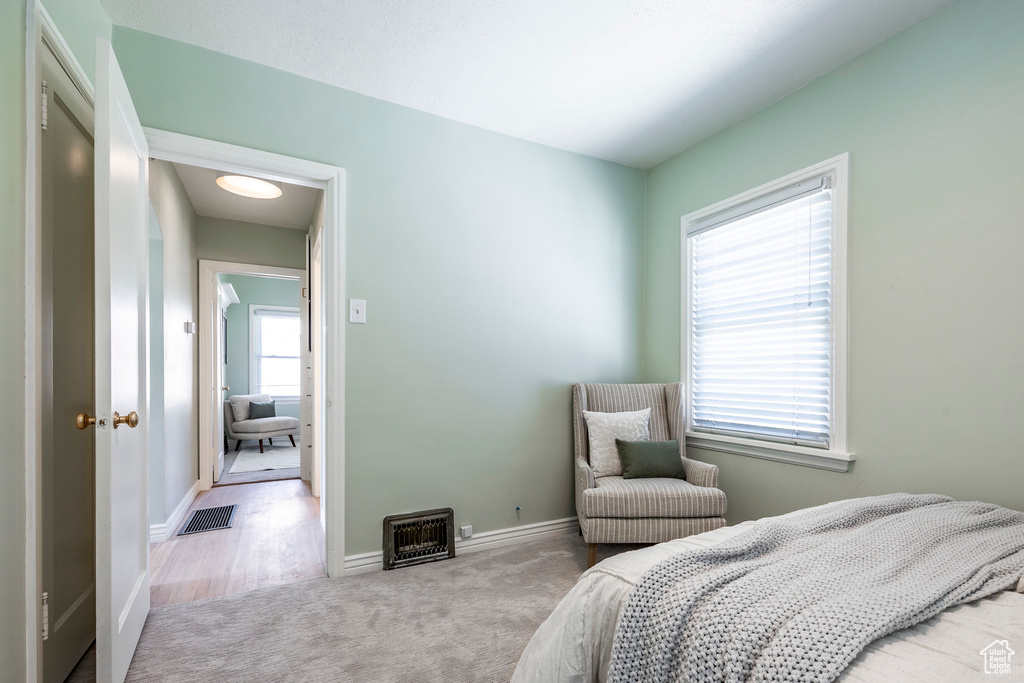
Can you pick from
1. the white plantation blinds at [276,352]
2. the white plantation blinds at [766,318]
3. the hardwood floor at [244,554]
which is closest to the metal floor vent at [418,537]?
the hardwood floor at [244,554]

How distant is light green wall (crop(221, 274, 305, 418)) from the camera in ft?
24.4

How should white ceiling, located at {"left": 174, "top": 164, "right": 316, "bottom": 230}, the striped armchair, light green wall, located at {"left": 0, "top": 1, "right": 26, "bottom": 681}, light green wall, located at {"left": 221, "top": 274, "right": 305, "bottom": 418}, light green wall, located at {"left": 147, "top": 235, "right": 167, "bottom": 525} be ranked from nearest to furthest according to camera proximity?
light green wall, located at {"left": 0, "top": 1, "right": 26, "bottom": 681} < the striped armchair < light green wall, located at {"left": 147, "top": 235, "right": 167, "bottom": 525} < white ceiling, located at {"left": 174, "top": 164, "right": 316, "bottom": 230} < light green wall, located at {"left": 221, "top": 274, "right": 305, "bottom": 418}

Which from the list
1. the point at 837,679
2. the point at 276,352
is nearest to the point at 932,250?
the point at 837,679

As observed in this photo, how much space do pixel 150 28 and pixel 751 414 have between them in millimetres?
3602

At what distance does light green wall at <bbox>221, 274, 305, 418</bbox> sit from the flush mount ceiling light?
13.5ft

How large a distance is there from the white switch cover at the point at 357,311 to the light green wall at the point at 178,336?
144 cm

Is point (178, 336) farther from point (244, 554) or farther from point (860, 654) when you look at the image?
point (860, 654)

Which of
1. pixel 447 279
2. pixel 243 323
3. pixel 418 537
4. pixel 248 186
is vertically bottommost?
pixel 418 537

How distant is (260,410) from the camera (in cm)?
668

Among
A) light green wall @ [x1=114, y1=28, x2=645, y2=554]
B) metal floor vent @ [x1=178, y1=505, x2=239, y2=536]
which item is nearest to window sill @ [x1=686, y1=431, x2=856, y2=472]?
light green wall @ [x1=114, y1=28, x2=645, y2=554]

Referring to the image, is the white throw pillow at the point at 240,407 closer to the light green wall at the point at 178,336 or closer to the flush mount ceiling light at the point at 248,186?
the light green wall at the point at 178,336

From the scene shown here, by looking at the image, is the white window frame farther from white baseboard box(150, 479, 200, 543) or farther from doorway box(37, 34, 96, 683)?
white baseboard box(150, 479, 200, 543)

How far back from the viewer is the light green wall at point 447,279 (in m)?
2.43

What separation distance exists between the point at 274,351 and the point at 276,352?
0.11ft
